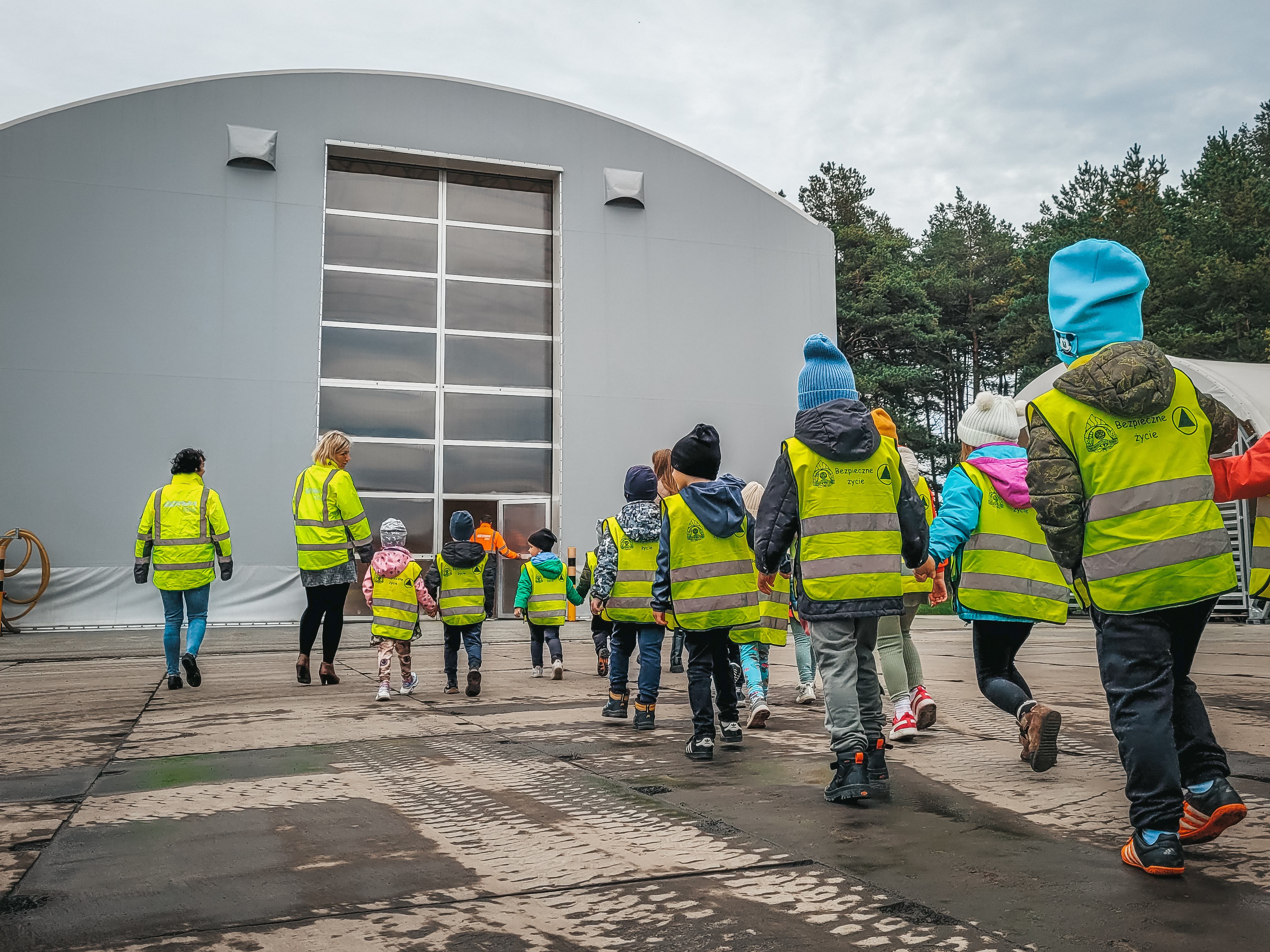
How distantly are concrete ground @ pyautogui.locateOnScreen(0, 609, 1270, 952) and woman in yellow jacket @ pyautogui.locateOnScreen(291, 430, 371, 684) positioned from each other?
162cm

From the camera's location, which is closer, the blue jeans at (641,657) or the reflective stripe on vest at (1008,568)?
the reflective stripe on vest at (1008,568)

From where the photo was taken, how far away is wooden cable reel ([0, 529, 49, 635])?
15.9 metres

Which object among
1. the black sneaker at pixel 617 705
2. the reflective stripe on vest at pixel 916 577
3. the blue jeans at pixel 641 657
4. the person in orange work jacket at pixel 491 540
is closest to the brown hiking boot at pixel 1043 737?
the reflective stripe on vest at pixel 916 577

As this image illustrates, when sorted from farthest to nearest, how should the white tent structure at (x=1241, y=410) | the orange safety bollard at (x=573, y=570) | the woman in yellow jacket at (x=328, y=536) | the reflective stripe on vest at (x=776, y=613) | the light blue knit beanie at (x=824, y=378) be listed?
the orange safety bollard at (x=573, y=570)
the white tent structure at (x=1241, y=410)
the woman in yellow jacket at (x=328, y=536)
the reflective stripe on vest at (x=776, y=613)
the light blue knit beanie at (x=824, y=378)

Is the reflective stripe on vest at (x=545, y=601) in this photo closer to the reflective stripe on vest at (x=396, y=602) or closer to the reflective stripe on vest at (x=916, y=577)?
the reflective stripe on vest at (x=396, y=602)

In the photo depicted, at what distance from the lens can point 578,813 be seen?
372cm

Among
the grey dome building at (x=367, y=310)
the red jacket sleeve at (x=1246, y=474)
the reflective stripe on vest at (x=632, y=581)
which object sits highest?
the grey dome building at (x=367, y=310)

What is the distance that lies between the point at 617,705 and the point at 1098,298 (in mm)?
3874

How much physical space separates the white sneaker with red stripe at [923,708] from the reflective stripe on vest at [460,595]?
3559mm

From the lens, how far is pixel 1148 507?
299 centimetres

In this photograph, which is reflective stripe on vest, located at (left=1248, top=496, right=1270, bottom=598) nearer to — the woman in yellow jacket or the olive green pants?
the olive green pants

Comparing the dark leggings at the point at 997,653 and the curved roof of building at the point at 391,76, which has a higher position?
the curved roof of building at the point at 391,76

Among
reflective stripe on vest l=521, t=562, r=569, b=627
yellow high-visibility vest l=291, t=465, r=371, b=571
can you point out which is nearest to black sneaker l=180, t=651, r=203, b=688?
yellow high-visibility vest l=291, t=465, r=371, b=571

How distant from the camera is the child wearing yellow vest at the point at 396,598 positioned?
755cm
